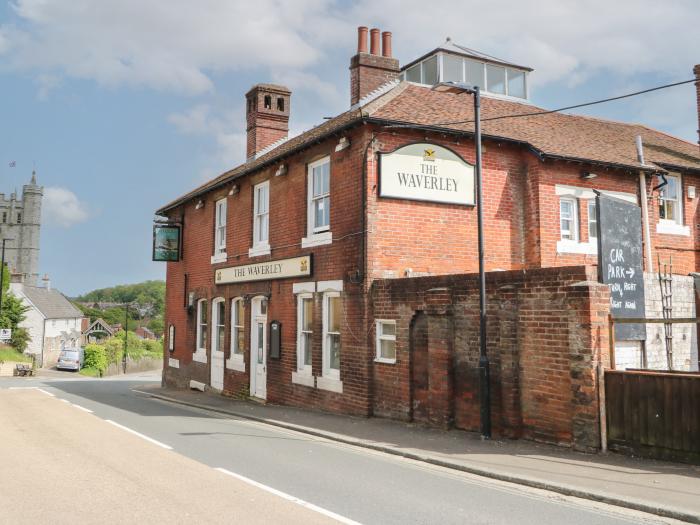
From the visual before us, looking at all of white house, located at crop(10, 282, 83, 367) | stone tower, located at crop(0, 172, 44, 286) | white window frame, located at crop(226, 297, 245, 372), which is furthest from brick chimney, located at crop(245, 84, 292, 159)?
stone tower, located at crop(0, 172, 44, 286)

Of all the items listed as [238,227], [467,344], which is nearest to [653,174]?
[467,344]

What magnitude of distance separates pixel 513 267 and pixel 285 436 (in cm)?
730

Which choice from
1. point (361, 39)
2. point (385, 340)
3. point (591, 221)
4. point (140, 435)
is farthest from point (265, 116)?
point (140, 435)

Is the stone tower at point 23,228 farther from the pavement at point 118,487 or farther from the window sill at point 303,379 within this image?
the pavement at point 118,487

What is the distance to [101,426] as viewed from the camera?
13.2m

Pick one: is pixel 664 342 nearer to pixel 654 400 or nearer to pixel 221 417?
pixel 654 400

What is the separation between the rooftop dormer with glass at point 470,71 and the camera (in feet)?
65.4

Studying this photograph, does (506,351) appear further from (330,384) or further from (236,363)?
(236,363)

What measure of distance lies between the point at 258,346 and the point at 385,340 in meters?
6.17

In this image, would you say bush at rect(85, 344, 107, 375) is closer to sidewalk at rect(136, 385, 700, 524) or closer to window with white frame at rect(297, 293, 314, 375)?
window with white frame at rect(297, 293, 314, 375)

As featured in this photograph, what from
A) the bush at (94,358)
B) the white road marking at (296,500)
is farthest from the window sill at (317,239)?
the bush at (94,358)

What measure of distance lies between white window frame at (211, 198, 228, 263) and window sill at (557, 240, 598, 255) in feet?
35.7

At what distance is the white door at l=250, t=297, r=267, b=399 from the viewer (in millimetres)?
18278

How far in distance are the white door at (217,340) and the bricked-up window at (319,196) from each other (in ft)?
21.0
